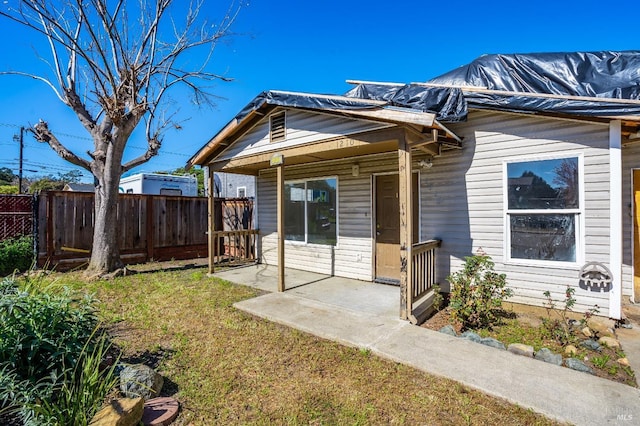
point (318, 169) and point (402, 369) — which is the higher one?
point (318, 169)

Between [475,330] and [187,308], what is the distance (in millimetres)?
4086

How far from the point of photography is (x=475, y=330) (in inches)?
155

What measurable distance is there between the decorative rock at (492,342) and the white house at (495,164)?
85 cm

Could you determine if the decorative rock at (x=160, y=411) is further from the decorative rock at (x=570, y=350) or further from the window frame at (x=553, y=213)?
the window frame at (x=553, y=213)

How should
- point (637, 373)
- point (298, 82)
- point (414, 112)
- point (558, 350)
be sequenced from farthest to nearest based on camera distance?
point (298, 82)
point (414, 112)
point (558, 350)
point (637, 373)

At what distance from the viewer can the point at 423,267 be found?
15.2 feet

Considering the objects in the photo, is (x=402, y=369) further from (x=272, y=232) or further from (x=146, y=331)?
(x=272, y=232)

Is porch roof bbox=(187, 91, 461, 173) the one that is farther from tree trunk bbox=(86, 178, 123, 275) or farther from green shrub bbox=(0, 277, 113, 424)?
green shrub bbox=(0, 277, 113, 424)

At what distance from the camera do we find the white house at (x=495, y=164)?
154 inches

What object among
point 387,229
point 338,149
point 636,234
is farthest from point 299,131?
point 636,234

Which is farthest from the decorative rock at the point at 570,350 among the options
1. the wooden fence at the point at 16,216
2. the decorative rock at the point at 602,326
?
the wooden fence at the point at 16,216

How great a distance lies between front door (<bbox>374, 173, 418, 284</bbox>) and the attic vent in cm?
202

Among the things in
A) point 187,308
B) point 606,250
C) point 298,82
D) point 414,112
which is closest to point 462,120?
point 414,112

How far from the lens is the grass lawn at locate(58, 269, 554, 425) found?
7.40 ft
